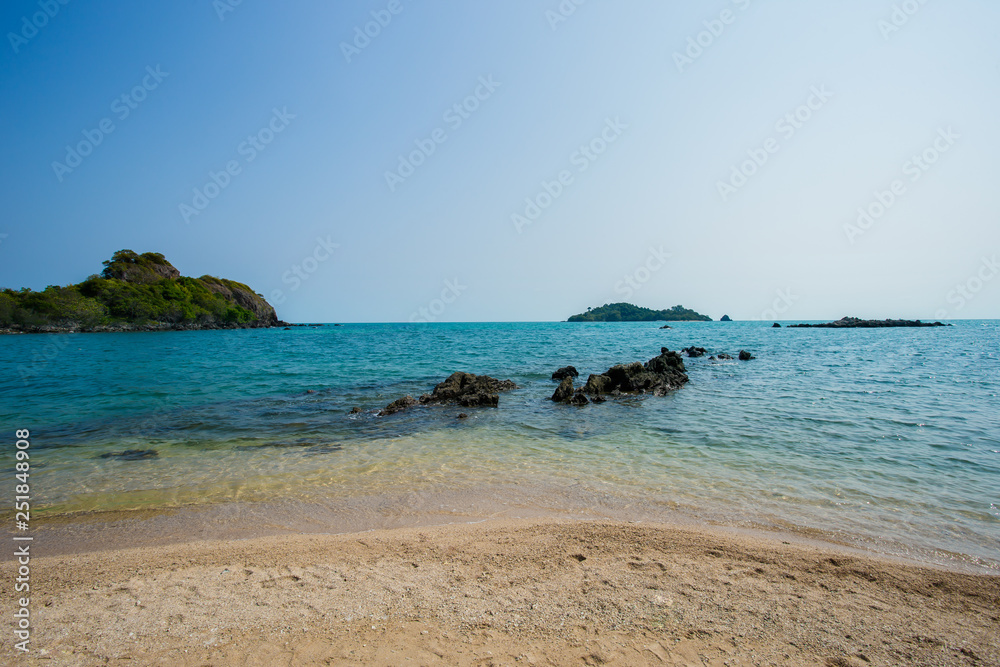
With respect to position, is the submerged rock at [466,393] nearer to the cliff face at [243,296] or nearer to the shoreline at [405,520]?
the shoreline at [405,520]

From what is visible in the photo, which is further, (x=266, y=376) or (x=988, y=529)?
(x=266, y=376)

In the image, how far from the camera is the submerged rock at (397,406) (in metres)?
16.4

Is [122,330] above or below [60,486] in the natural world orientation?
above

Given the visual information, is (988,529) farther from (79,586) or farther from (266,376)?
(266,376)

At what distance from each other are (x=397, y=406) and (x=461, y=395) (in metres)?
2.91

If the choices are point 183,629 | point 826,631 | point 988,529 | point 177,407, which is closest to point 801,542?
point 826,631

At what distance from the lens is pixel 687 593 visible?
15.4 feet

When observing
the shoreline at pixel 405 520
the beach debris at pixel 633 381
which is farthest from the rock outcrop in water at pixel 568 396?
the shoreline at pixel 405 520

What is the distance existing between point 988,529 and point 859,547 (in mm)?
2457

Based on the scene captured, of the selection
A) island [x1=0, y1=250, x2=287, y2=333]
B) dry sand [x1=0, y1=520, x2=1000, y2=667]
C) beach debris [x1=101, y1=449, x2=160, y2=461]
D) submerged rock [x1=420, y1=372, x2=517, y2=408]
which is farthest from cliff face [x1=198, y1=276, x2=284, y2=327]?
dry sand [x1=0, y1=520, x2=1000, y2=667]

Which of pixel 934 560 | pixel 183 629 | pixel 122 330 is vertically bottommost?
pixel 934 560

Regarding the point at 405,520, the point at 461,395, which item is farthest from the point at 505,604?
the point at 461,395

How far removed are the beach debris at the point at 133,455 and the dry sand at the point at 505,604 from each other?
5589mm

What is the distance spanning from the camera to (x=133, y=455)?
10.9m
